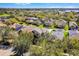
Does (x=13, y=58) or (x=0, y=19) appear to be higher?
(x=0, y=19)

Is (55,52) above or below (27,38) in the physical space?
below

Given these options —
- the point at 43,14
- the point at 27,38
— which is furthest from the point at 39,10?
the point at 27,38

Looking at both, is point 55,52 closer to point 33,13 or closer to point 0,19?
point 33,13

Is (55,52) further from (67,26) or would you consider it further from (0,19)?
(0,19)

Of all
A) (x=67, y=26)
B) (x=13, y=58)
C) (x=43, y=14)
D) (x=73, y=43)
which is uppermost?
(x=43, y=14)

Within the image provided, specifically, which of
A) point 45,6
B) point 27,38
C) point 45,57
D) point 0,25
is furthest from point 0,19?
point 45,57

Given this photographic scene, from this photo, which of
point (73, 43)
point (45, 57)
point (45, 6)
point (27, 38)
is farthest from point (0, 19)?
point (73, 43)

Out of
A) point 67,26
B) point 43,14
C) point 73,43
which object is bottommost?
point 73,43

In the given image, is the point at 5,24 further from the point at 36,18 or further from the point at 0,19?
the point at 36,18
